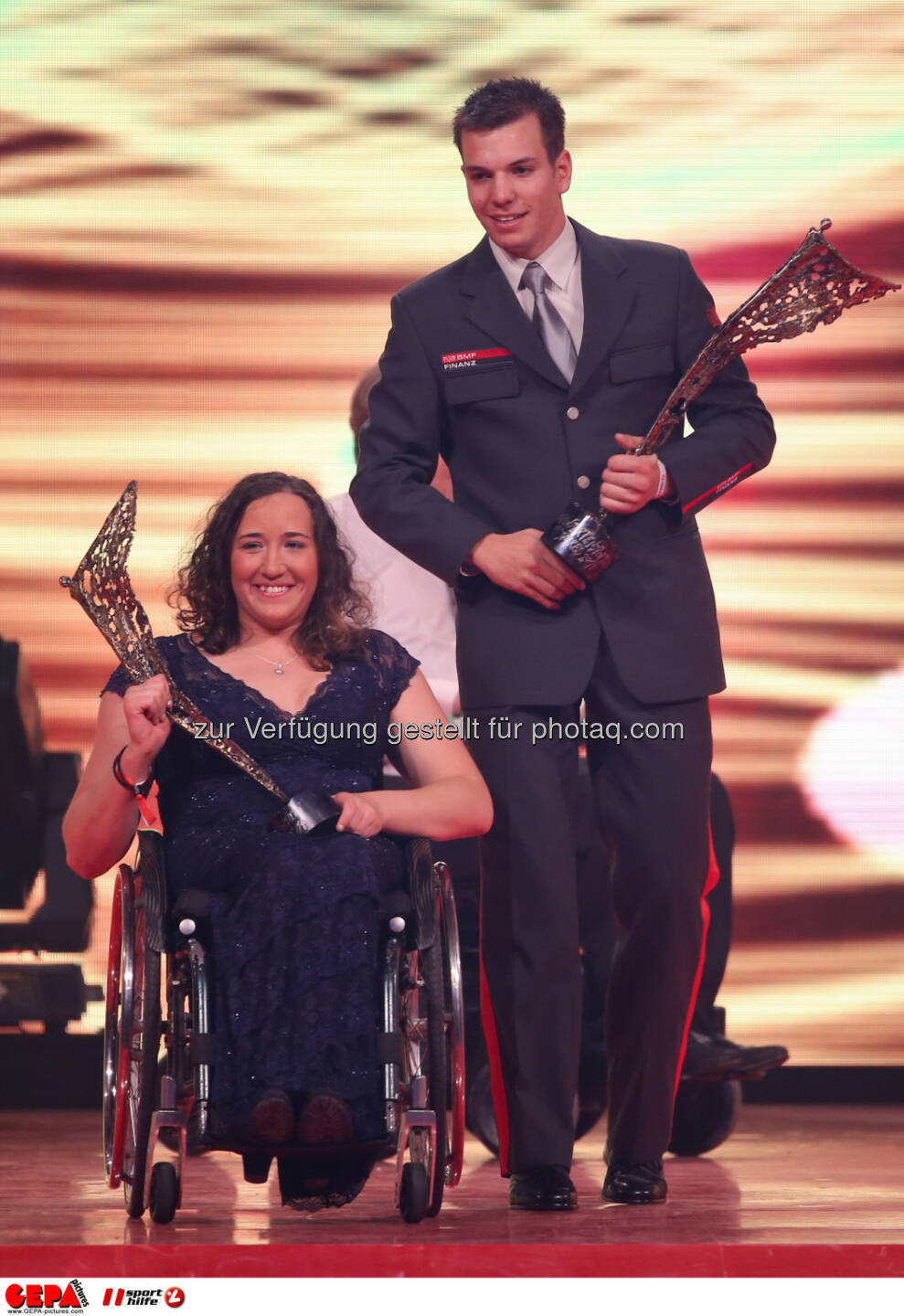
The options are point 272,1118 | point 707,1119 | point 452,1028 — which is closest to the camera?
point 272,1118

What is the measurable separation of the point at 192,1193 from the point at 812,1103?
6.15 feet

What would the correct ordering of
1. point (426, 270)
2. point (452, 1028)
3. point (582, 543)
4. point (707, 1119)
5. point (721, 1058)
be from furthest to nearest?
point (426, 270)
point (707, 1119)
point (721, 1058)
point (582, 543)
point (452, 1028)

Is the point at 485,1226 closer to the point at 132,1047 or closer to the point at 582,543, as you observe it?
the point at 132,1047

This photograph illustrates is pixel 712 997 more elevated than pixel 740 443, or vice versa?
pixel 740 443

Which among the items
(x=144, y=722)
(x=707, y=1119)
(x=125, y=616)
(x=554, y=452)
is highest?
(x=554, y=452)

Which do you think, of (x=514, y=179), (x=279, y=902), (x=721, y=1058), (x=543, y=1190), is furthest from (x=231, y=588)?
(x=721, y=1058)

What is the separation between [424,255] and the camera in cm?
417

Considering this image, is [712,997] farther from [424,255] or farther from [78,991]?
[424,255]

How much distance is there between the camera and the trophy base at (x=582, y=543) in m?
2.51

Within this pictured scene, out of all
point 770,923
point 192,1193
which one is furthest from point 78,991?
point 770,923

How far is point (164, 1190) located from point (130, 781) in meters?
0.51

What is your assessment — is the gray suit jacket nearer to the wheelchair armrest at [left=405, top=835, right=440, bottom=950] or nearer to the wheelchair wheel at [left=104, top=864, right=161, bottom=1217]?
the wheelchair armrest at [left=405, top=835, right=440, bottom=950]

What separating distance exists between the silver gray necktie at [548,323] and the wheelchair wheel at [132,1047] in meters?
0.96
